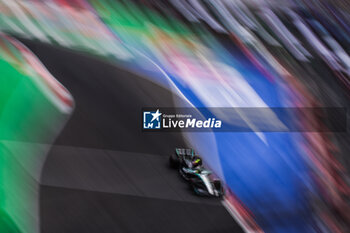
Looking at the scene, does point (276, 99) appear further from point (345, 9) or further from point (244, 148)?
point (345, 9)

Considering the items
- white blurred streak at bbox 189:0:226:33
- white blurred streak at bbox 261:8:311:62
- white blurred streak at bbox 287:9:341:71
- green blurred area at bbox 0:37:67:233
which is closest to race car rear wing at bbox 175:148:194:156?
green blurred area at bbox 0:37:67:233

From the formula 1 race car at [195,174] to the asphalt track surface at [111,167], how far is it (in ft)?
0.17

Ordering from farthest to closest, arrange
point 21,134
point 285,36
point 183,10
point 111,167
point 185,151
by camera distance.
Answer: point 285,36
point 183,10
point 185,151
point 111,167
point 21,134

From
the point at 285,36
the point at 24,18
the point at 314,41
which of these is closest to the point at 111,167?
the point at 24,18

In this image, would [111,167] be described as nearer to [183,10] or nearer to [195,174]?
[195,174]

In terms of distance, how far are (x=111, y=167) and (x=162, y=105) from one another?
578 millimetres

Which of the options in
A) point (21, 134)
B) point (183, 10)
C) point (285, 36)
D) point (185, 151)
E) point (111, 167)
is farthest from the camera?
point (285, 36)

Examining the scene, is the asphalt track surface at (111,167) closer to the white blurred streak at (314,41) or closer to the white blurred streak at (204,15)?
the white blurred streak at (204,15)

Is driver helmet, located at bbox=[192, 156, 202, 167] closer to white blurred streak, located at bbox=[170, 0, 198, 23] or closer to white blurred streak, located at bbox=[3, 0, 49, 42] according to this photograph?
white blurred streak, located at bbox=[170, 0, 198, 23]

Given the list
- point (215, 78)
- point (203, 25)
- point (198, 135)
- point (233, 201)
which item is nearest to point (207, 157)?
point (198, 135)

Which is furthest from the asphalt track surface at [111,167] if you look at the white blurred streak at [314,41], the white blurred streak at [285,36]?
the white blurred streak at [314,41]

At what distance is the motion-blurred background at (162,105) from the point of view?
2.25 meters

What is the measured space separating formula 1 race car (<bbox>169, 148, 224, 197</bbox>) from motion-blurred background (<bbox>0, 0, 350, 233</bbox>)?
7 cm

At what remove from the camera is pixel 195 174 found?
7.82 feet
